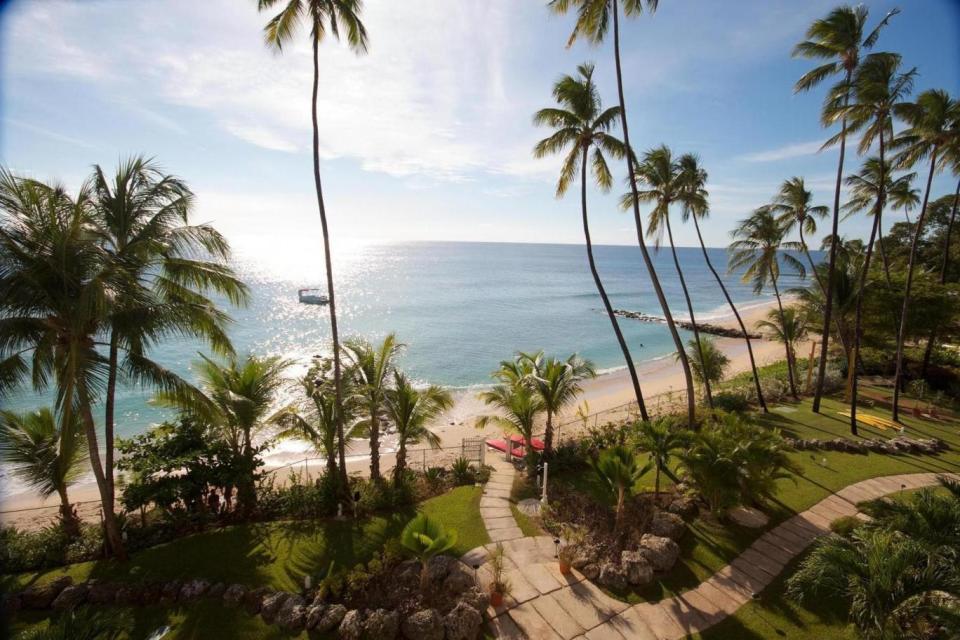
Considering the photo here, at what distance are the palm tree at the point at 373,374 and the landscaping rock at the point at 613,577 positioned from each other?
6.53m

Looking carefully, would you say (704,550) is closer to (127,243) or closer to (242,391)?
(242,391)

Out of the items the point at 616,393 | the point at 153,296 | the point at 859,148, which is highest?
the point at 859,148

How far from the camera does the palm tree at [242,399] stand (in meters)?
10.1

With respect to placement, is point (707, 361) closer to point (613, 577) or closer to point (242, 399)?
point (613, 577)

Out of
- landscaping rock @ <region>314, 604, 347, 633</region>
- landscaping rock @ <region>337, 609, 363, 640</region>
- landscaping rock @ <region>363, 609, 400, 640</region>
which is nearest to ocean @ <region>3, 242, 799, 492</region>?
landscaping rock @ <region>314, 604, 347, 633</region>

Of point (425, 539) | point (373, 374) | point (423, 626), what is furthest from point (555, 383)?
point (423, 626)

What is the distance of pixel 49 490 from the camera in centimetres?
958

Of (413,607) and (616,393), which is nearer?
(413,607)

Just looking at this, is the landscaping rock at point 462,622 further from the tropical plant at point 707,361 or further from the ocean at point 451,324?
the tropical plant at point 707,361

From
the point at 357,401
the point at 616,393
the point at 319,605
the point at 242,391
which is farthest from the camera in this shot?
the point at 616,393

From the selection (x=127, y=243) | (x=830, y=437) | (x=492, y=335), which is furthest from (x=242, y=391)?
(x=492, y=335)

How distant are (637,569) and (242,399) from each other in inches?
375

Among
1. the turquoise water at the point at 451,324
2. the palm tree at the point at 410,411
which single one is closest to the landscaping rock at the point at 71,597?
the palm tree at the point at 410,411

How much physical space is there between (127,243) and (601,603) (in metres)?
12.0
